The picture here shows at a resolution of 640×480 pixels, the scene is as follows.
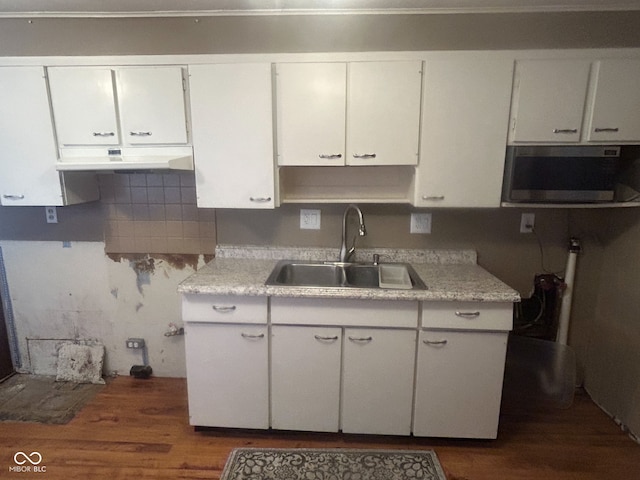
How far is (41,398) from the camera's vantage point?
2.41 m

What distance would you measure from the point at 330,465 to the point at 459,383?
79 cm

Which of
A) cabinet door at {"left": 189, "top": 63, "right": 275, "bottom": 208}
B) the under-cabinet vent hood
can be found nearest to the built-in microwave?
cabinet door at {"left": 189, "top": 63, "right": 275, "bottom": 208}

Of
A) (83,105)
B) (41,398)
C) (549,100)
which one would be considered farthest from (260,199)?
(41,398)

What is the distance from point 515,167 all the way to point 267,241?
59.4 inches

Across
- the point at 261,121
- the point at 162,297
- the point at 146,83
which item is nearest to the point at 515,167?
the point at 261,121

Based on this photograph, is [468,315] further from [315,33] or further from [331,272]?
[315,33]

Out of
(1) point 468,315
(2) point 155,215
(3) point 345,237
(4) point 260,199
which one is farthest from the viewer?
(2) point 155,215

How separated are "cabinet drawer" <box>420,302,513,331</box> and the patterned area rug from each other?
71cm

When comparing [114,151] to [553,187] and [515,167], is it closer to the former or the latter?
[515,167]

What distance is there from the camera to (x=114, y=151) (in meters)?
2.07

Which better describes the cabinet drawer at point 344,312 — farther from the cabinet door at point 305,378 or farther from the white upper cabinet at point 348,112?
the white upper cabinet at point 348,112

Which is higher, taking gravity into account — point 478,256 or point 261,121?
point 261,121

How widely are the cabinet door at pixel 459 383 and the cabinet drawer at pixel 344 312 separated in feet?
0.49

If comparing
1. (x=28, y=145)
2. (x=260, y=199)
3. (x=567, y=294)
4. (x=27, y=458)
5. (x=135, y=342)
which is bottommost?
(x=27, y=458)
